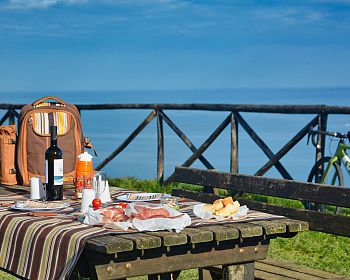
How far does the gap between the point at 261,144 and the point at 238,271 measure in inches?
230

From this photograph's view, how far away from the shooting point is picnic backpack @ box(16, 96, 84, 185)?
4.90 metres

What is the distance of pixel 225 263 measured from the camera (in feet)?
11.5

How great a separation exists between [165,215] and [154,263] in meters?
0.20

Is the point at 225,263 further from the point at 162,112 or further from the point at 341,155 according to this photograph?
the point at 162,112

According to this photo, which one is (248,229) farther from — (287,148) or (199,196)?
(287,148)

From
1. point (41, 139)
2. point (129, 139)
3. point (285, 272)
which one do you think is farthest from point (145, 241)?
point (129, 139)

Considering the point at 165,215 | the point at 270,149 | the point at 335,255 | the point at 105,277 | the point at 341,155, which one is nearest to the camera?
the point at 105,277

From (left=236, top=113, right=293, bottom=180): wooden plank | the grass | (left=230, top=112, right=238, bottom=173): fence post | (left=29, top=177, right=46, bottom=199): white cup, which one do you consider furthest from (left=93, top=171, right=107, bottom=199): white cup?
(left=230, top=112, right=238, bottom=173): fence post

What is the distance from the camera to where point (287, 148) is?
8891 mm

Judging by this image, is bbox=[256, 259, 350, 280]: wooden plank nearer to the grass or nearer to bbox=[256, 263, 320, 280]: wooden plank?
bbox=[256, 263, 320, 280]: wooden plank

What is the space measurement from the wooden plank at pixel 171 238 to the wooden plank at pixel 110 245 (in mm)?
145

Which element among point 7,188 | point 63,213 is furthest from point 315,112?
point 63,213

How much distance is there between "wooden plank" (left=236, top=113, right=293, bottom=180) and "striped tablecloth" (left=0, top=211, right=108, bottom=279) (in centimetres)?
557

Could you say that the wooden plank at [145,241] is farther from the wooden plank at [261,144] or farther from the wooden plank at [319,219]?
the wooden plank at [261,144]
